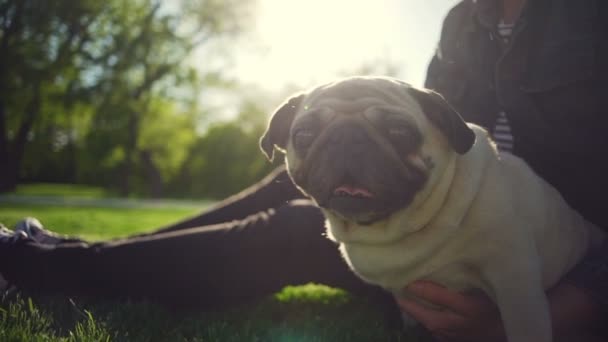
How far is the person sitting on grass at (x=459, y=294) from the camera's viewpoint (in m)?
2.22

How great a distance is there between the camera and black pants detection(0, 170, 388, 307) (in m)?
2.42

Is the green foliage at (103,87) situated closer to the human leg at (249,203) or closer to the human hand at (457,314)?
the human leg at (249,203)

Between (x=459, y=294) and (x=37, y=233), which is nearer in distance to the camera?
(x=459, y=294)

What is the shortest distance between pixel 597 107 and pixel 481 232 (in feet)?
3.09

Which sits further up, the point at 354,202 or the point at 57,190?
the point at 354,202

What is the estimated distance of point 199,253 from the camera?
2.54 m

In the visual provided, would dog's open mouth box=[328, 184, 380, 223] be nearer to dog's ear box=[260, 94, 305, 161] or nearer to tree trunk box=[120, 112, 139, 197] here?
dog's ear box=[260, 94, 305, 161]

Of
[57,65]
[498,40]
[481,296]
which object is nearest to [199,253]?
[481,296]

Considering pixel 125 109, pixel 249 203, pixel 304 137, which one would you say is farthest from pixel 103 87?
pixel 304 137

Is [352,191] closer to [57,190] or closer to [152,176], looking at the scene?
[57,190]

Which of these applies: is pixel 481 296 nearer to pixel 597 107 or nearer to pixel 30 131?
pixel 597 107

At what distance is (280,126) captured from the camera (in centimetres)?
234

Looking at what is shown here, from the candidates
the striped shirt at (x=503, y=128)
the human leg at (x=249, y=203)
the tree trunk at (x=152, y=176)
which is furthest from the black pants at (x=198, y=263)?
the tree trunk at (x=152, y=176)

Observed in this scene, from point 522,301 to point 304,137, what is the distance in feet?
3.53
